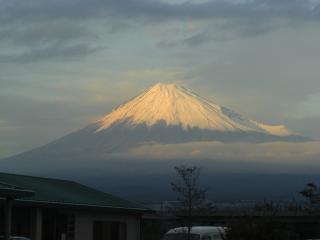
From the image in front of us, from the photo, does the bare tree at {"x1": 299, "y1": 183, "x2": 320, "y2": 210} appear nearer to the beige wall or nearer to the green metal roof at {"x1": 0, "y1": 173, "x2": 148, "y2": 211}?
the green metal roof at {"x1": 0, "y1": 173, "x2": 148, "y2": 211}

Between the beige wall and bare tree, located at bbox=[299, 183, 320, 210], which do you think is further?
bare tree, located at bbox=[299, 183, 320, 210]

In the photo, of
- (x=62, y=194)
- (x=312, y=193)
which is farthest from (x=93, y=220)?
(x=312, y=193)

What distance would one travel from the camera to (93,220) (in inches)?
1390

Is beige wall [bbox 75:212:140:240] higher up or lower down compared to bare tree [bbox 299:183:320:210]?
lower down

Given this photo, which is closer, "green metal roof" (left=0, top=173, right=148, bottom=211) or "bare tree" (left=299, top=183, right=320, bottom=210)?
"green metal roof" (left=0, top=173, right=148, bottom=211)

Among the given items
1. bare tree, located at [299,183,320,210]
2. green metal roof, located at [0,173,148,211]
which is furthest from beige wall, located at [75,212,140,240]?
bare tree, located at [299,183,320,210]

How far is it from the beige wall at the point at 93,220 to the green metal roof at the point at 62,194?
22.2 inches

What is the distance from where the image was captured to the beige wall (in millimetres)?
34094

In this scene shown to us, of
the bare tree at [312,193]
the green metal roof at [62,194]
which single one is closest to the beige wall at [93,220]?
the green metal roof at [62,194]

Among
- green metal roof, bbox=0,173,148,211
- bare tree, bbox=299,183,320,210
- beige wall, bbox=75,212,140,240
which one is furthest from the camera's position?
bare tree, bbox=299,183,320,210

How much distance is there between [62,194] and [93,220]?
1919mm

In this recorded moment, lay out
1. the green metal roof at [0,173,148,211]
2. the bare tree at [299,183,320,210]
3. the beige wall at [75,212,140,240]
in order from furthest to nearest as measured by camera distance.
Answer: the bare tree at [299,183,320,210], the beige wall at [75,212,140,240], the green metal roof at [0,173,148,211]

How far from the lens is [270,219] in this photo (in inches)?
811

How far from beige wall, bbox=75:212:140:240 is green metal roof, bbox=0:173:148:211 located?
1.85ft
